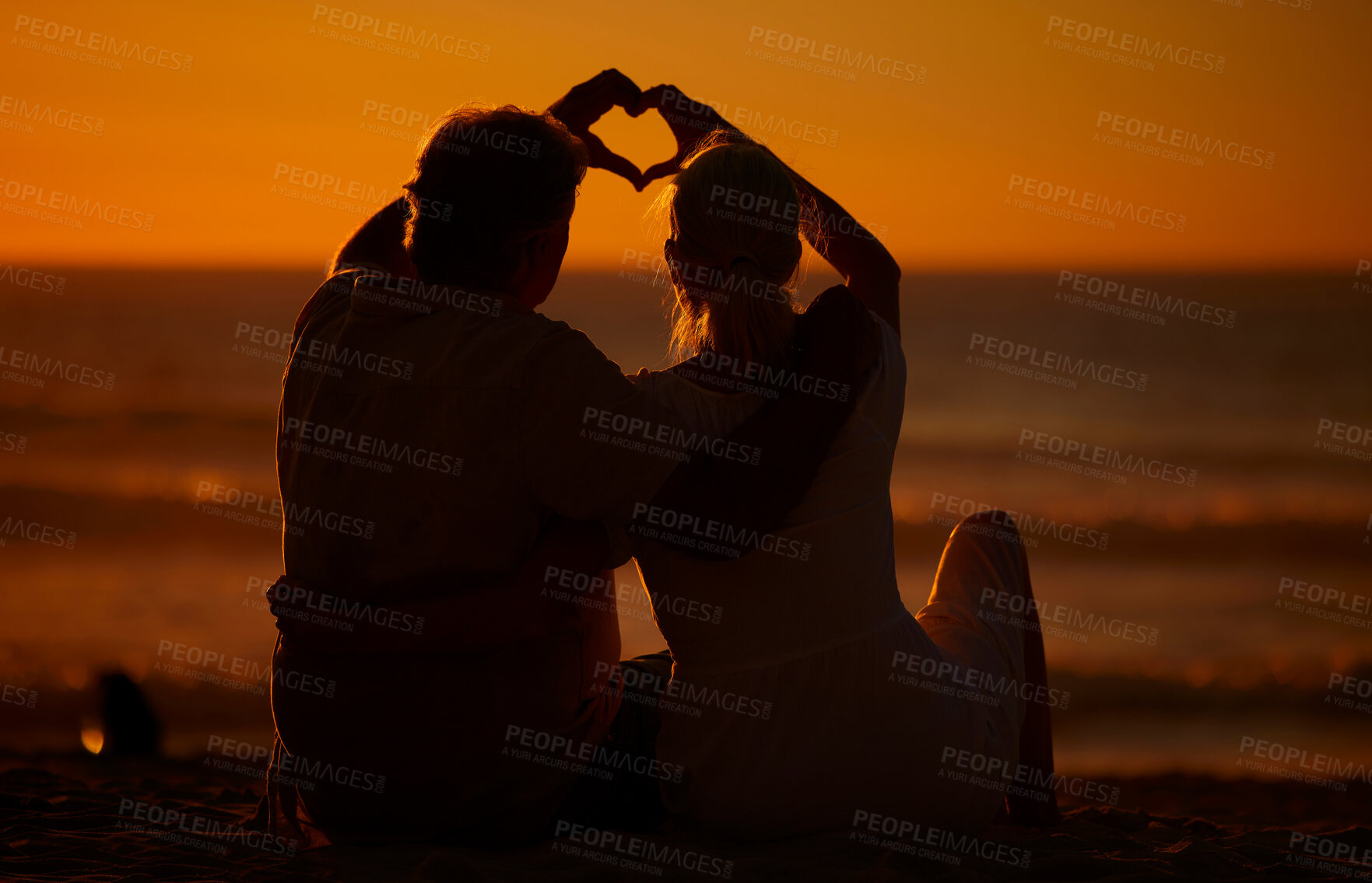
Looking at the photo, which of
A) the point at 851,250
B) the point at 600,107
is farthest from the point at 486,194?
the point at 851,250

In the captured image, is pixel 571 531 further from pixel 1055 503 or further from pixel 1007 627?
pixel 1055 503

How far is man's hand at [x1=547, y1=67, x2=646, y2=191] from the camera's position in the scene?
3.10 metres

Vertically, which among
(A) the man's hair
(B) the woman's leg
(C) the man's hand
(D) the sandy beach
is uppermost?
(C) the man's hand

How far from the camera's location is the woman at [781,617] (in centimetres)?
237

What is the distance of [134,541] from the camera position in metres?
10.0

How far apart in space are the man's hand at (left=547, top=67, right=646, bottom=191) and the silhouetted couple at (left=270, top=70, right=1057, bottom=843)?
63cm

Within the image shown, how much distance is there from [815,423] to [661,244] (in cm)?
69

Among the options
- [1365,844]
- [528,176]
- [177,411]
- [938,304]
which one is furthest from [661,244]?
[938,304]

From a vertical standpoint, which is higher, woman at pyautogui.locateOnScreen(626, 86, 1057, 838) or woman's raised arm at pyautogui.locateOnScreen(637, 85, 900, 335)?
woman's raised arm at pyautogui.locateOnScreen(637, 85, 900, 335)

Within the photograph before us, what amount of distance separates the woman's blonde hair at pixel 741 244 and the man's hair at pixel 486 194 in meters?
0.32

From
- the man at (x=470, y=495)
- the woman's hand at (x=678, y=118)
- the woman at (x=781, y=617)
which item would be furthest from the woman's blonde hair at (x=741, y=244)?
the woman's hand at (x=678, y=118)

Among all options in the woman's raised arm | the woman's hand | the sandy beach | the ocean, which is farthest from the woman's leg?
the woman's hand

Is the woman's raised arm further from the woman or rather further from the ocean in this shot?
the ocean

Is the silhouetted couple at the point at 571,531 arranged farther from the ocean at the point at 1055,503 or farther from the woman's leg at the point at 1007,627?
the ocean at the point at 1055,503
